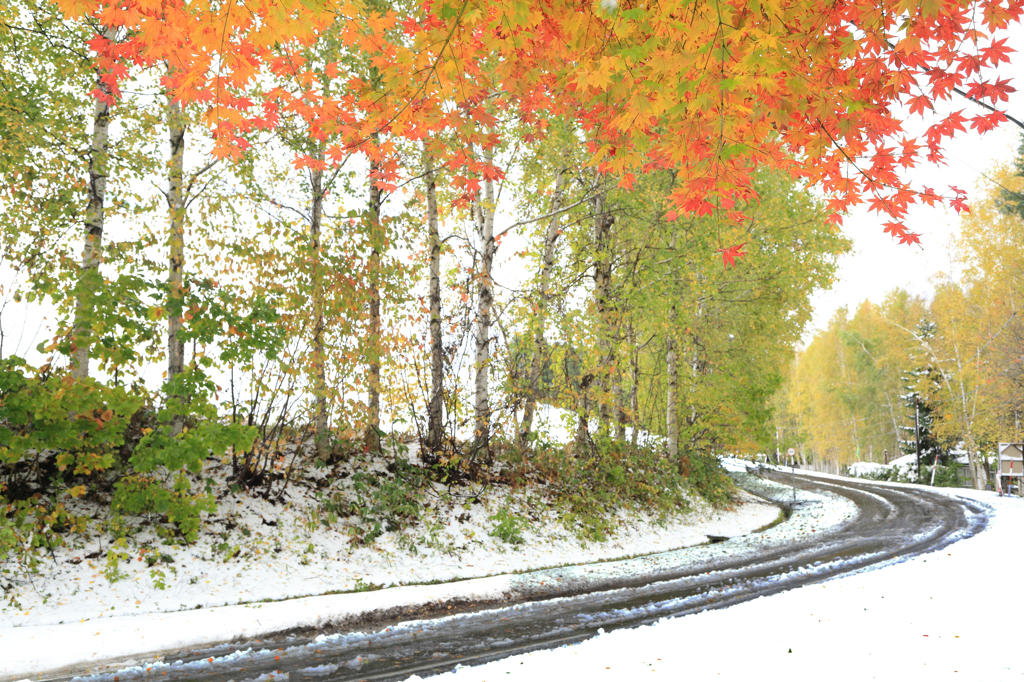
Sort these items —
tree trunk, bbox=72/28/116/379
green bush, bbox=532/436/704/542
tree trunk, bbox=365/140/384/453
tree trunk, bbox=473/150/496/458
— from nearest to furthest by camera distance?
tree trunk, bbox=72/28/116/379 < tree trunk, bbox=365/140/384/453 < tree trunk, bbox=473/150/496/458 < green bush, bbox=532/436/704/542

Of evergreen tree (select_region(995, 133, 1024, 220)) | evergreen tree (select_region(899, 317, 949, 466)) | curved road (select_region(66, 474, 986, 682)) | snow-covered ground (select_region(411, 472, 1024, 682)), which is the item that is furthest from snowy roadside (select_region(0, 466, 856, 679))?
evergreen tree (select_region(899, 317, 949, 466))

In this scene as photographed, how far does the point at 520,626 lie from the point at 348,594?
2.29m

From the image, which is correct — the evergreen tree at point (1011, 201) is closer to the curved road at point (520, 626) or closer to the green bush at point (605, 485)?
the curved road at point (520, 626)

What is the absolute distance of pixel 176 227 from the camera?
738 cm

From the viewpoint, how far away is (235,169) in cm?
809

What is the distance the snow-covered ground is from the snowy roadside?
8.86ft

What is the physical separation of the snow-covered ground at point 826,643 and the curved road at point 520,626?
0.94 m

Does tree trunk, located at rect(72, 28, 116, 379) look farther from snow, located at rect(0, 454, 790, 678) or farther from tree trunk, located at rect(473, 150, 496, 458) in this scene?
tree trunk, located at rect(473, 150, 496, 458)

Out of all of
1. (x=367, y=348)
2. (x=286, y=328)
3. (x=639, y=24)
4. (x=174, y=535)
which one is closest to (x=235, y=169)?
(x=286, y=328)

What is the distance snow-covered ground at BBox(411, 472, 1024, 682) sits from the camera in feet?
10.5

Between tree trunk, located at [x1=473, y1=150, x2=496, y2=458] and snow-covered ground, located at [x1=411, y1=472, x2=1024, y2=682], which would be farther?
tree trunk, located at [x1=473, y1=150, x2=496, y2=458]

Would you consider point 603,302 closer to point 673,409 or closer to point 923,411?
point 673,409

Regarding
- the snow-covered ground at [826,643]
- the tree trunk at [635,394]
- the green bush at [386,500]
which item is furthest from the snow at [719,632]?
the tree trunk at [635,394]

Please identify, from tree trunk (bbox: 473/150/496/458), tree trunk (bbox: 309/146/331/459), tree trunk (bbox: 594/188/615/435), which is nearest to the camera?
tree trunk (bbox: 309/146/331/459)
